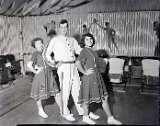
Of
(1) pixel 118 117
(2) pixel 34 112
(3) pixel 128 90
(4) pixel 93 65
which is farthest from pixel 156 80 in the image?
(2) pixel 34 112

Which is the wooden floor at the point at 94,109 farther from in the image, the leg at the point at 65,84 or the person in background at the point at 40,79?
the person in background at the point at 40,79

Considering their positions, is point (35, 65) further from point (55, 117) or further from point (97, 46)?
point (97, 46)

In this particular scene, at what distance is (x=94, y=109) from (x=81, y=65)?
1.18 m

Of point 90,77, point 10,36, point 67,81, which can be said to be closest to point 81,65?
point 90,77

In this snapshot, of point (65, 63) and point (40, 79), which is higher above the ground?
point (65, 63)

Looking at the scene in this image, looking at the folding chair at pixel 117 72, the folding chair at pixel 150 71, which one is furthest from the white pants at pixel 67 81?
the folding chair at pixel 150 71

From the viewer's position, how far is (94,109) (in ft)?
13.2

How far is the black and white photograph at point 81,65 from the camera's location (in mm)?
3344

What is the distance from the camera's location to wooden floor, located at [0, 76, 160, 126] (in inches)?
137

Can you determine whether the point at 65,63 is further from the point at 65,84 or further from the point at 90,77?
the point at 90,77

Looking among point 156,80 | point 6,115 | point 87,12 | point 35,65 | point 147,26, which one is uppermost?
point 87,12

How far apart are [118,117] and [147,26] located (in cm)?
467

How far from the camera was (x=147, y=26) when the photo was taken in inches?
292

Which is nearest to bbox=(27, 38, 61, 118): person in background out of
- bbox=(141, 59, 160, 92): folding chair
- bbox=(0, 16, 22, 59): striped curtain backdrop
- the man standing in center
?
the man standing in center
